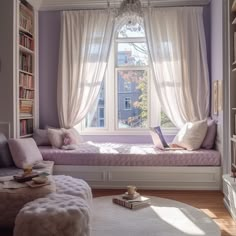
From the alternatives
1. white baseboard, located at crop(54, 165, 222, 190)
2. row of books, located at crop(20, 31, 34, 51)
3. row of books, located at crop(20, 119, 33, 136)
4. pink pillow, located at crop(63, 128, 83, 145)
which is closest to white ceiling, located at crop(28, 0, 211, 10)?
row of books, located at crop(20, 31, 34, 51)

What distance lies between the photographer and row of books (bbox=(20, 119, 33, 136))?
15.6ft

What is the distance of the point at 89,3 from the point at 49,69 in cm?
130

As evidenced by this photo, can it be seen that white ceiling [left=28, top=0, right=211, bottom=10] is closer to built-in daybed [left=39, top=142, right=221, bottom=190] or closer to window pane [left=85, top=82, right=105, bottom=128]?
window pane [left=85, top=82, right=105, bottom=128]

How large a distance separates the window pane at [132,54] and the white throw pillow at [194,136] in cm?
145

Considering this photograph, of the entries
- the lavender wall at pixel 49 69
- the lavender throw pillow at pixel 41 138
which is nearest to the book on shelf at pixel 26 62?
the lavender wall at pixel 49 69

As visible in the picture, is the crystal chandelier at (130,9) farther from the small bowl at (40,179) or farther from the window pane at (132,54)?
the small bowl at (40,179)

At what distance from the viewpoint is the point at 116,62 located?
17.6 feet

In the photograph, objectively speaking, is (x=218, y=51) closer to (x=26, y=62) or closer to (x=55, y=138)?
(x=55, y=138)

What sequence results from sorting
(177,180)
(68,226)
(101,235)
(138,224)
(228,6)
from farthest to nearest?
(177,180) < (228,6) < (138,224) < (101,235) < (68,226)

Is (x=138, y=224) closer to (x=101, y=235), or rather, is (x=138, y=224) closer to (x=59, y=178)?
(x=101, y=235)

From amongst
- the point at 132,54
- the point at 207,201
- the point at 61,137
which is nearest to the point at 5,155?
the point at 61,137

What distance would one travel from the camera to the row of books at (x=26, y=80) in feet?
15.4

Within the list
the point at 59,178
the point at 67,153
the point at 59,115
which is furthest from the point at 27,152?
the point at 59,115

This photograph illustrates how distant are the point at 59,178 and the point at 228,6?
2793 mm
